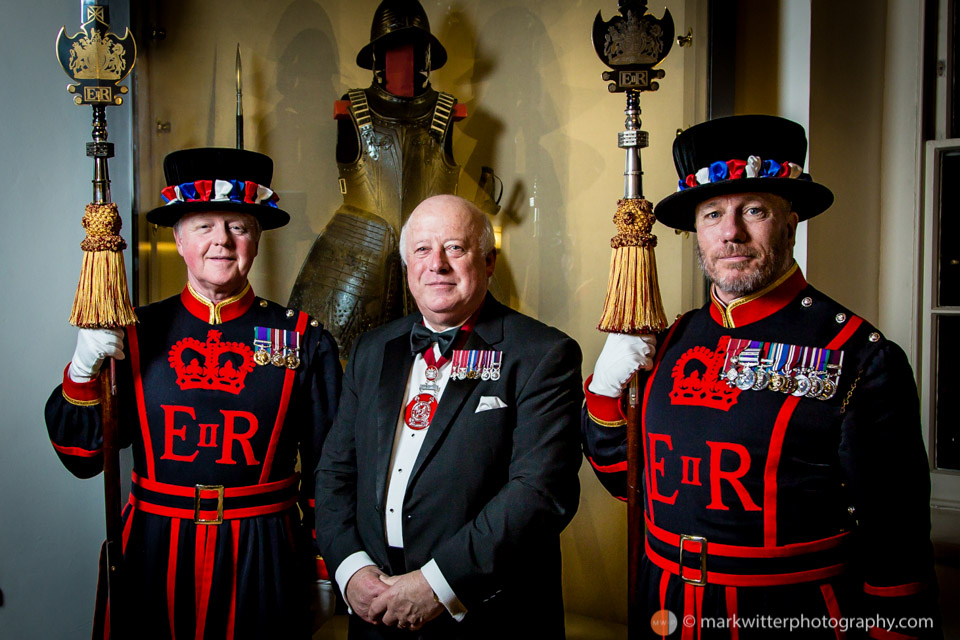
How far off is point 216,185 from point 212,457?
693mm

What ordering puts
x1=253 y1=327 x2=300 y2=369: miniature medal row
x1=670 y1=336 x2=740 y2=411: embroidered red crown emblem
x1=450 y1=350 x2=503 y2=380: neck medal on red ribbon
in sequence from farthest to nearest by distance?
x1=253 y1=327 x2=300 y2=369: miniature medal row
x1=450 y1=350 x2=503 y2=380: neck medal on red ribbon
x1=670 y1=336 x2=740 y2=411: embroidered red crown emblem

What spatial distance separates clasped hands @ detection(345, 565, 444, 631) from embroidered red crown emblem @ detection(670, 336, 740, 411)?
67cm

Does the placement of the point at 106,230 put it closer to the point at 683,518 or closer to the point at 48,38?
the point at 48,38

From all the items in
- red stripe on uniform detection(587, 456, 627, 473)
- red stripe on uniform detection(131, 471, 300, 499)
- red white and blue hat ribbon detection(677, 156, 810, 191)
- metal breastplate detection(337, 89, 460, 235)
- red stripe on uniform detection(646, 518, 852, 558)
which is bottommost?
red stripe on uniform detection(646, 518, 852, 558)

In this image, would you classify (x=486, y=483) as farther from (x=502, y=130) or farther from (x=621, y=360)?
(x=502, y=130)

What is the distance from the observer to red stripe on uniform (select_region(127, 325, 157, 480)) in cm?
191

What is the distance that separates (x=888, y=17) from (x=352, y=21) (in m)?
2.03

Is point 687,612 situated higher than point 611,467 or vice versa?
point 611,467

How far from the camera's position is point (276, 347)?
197 cm

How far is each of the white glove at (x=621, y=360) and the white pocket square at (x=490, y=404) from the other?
255 mm

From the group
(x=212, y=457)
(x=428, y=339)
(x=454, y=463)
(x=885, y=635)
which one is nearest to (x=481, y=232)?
(x=428, y=339)

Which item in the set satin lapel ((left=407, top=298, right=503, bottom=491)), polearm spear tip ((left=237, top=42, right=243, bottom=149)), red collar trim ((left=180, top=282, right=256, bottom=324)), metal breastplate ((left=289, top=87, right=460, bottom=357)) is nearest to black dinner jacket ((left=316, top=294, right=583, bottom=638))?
satin lapel ((left=407, top=298, right=503, bottom=491))

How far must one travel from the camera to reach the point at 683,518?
5.31ft

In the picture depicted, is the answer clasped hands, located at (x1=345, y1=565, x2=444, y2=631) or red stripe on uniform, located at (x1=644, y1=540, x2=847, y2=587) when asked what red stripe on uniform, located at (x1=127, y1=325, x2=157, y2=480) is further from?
red stripe on uniform, located at (x1=644, y1=540, x2=847, y2=587)
